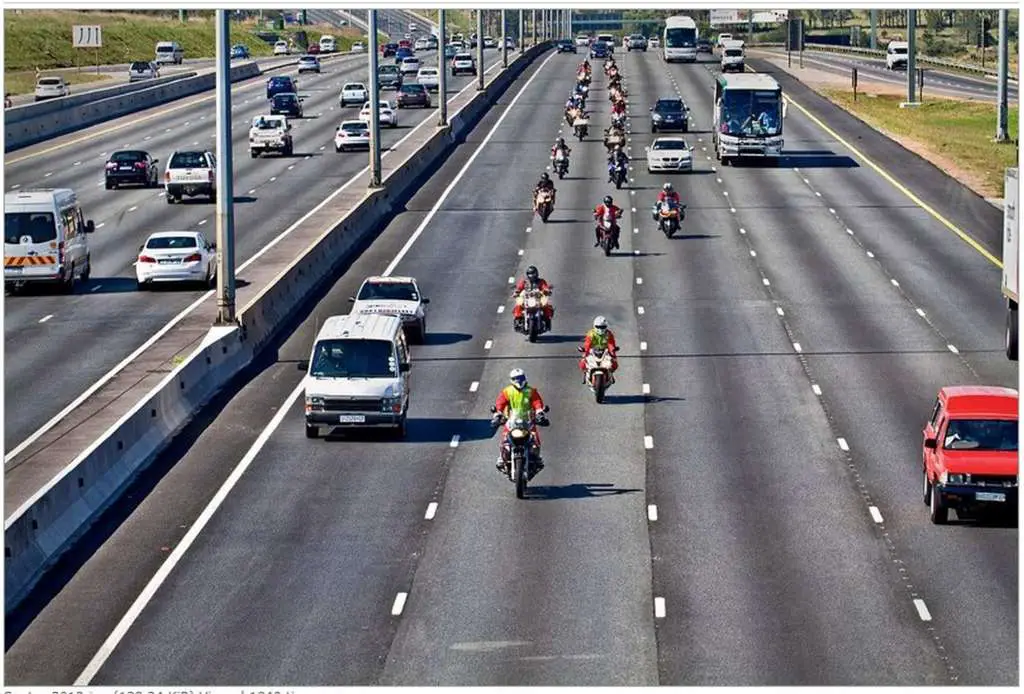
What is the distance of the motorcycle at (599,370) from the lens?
38344mm

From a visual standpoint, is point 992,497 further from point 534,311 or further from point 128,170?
point 128,170

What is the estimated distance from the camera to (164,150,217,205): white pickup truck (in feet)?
239

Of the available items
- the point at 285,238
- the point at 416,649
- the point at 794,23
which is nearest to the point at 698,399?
the point at 416,649

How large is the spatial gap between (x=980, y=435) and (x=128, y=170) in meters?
53.9

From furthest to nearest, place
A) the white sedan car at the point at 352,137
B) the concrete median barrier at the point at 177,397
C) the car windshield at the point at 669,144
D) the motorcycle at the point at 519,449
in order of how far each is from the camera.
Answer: the white sedan car at the point at 352,137 < the car windshield at the point at 669,144 < the motorcycle at the point at 519,449 < the concrete median barrier at the point at 177,397

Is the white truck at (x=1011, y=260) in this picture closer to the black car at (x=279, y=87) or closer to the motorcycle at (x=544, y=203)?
the motorcycle at (x=544, y=203)

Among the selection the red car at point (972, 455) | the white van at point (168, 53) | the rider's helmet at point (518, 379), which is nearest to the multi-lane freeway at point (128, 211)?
the rider's helmet at point (518, 379)

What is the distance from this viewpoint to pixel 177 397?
3678 centimetres

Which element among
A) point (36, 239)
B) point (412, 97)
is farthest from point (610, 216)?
point (412, 97)

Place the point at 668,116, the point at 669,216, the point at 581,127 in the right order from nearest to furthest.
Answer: the point at 669,216 → the point at 581,127 → the point at 668,116

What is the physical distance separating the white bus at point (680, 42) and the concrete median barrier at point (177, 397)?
8344 cm

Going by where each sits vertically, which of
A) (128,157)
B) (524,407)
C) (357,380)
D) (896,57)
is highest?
(896,57)

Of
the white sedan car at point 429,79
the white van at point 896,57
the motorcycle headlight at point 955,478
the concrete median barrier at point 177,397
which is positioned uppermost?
the white van at point 896,57

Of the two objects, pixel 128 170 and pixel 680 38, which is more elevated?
pixel 680 38
